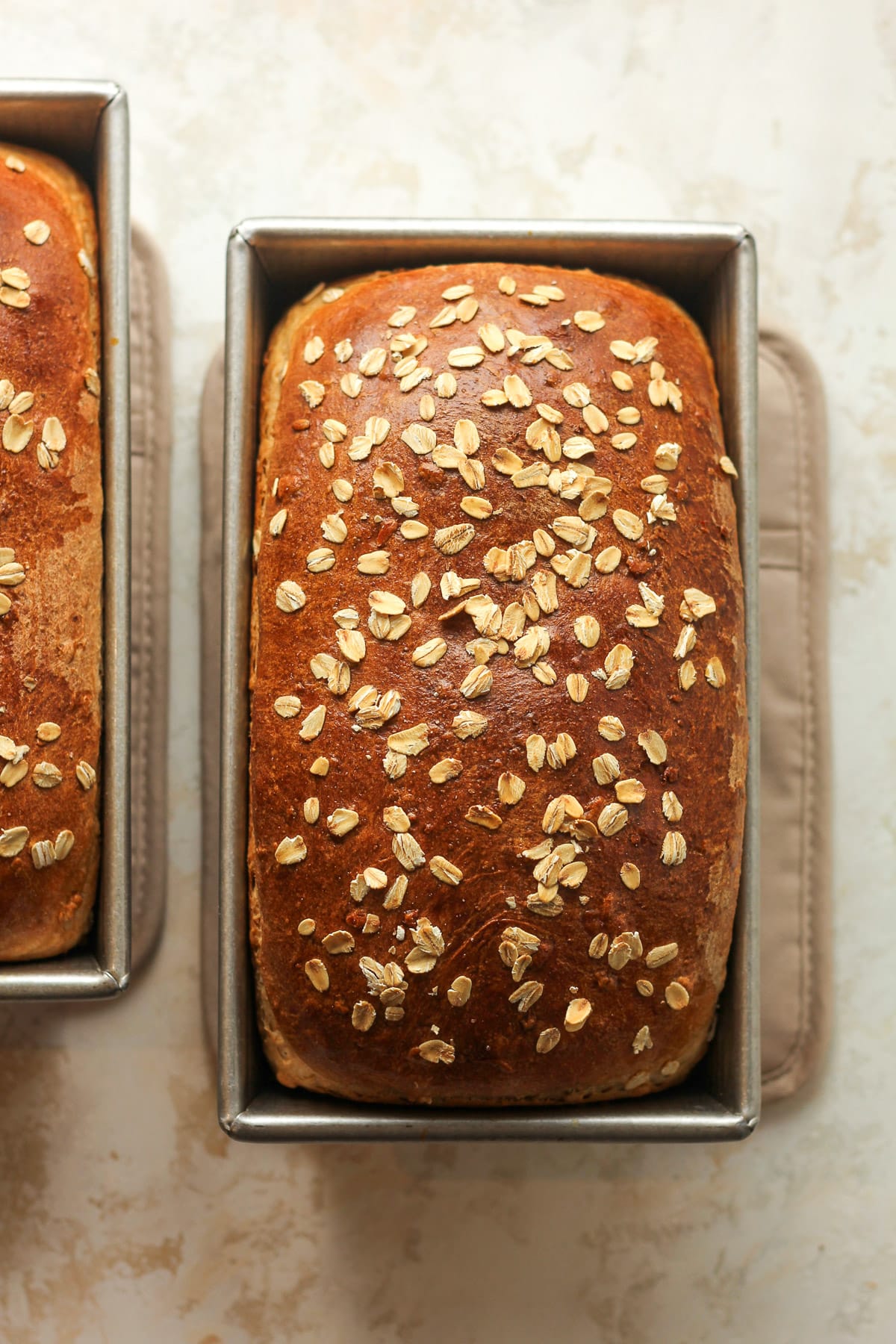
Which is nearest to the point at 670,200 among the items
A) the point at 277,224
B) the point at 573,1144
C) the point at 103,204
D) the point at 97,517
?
the point at 277,224

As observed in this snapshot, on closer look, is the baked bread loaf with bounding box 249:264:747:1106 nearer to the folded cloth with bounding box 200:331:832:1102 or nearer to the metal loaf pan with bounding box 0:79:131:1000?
the metal loaf pan with bounding box 0:79:131:1000

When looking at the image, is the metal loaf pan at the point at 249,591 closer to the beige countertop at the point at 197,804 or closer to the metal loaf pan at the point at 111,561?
the metal loaf pan at the point at 111,561

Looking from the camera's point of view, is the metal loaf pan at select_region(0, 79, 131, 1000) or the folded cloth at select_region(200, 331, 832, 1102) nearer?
the metal loaf pan at select_region(0, 79, 131, 1000)

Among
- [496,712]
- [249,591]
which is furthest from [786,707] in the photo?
[249,591]

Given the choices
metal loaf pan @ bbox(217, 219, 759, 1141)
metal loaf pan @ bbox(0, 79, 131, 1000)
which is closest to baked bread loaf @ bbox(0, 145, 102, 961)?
metal loaf pan @ bbox(0, 79, 131, 1000)

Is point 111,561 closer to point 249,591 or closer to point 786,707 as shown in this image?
point 249,591

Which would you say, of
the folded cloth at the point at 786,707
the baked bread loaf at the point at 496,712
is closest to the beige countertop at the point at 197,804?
the folded cloth at the point at 786,707
